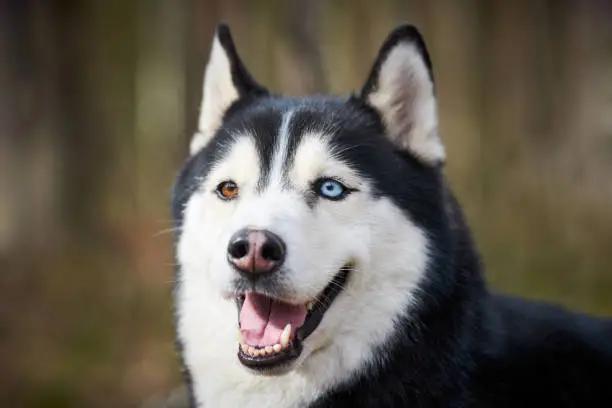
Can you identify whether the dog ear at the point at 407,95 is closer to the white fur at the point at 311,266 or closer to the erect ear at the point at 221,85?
the white fur at the point at 311,266

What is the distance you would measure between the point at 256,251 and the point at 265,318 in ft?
0.97

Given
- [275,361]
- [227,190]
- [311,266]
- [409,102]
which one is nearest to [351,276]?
[311,266]

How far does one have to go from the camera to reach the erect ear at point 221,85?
10.2 ft

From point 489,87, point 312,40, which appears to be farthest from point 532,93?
point 312,40

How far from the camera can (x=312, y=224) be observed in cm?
259

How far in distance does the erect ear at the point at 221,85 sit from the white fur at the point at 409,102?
1.57 feet

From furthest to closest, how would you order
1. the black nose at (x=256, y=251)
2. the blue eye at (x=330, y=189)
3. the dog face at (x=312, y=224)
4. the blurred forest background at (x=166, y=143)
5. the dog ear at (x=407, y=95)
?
1. the blurred forest background at (x=166, y=143)
2. the dog ear at (x=407, y=95)
3. the blue eye at (x=330, y=189)
4. the dog face at (x=312, y=224)
5. the black nose at (x=256, y=251)

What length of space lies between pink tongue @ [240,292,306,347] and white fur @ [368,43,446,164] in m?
0.68

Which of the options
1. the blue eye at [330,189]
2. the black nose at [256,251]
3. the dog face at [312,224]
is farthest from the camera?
the blue eye at [330,189]

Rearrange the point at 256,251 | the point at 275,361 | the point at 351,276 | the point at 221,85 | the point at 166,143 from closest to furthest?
the point at 256,251 < the point at 275,361 < the point at 351,276 < the point at 221,85 < the point at 166,143

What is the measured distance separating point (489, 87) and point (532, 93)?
0.34 m

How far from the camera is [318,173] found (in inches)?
107

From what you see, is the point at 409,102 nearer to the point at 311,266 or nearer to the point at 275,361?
the point at 311,266

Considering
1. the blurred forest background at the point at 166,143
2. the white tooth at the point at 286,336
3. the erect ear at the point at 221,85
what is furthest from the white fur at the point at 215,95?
the blurred forest background at the point at 166,143
